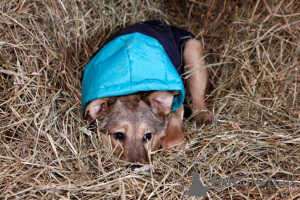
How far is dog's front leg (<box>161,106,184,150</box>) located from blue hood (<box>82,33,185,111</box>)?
0.41 meters

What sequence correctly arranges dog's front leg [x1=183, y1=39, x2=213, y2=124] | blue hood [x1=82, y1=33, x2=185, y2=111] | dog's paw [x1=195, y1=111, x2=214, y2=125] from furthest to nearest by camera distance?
dog's front leg [x1=183, y1=39, x2=213, y2=124], dog's paw [x1=195, y1=111, x2=214, y2=125], blue hood [x1=82, y1=33, x2=185, y2=111]

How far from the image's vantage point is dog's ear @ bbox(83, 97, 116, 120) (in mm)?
4270

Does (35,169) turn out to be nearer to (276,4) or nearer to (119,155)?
(119,155)

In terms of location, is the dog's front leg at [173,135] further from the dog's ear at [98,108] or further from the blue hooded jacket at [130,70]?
the dog's ear at [98,108]

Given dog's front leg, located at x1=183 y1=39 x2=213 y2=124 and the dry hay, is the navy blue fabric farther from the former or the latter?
the dry hay

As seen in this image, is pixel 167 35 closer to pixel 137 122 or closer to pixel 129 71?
pixel 129 71

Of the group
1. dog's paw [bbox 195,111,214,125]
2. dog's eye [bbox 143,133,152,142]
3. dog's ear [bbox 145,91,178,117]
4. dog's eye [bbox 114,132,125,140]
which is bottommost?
dog's paw [bbox 195,111,214,125]

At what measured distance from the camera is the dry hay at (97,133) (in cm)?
373

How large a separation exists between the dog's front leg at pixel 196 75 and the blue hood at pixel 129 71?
105 centimetres

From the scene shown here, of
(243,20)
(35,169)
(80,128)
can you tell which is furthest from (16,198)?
(243,20)

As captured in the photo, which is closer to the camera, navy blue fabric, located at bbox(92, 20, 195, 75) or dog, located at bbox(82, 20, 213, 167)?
dog, located at bbox(82, 20, 213, 167)

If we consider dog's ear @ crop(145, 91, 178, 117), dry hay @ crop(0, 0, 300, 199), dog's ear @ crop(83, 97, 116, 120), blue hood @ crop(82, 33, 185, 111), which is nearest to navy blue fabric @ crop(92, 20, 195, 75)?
blue hood @ crop(82, 33, 185, 111)

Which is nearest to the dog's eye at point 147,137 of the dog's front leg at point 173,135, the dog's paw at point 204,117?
the dog's front leg at point 173,135

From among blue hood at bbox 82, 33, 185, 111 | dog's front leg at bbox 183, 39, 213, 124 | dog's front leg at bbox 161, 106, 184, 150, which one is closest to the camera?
blue hood at bbox 82, 33, 185, 111
